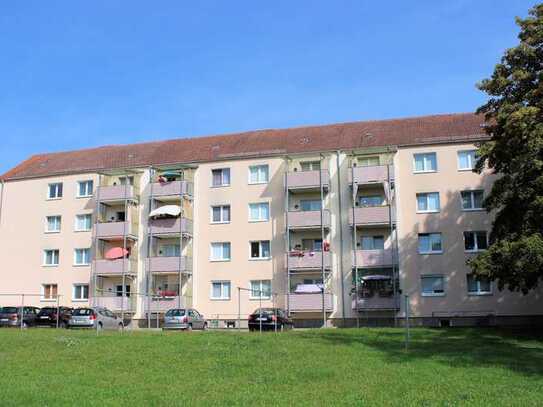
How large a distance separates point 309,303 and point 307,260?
305 centimetres

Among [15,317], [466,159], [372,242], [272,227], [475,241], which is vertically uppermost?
[466,159]

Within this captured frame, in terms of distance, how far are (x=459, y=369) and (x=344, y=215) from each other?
29.6 metres

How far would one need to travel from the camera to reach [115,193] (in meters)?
52.1

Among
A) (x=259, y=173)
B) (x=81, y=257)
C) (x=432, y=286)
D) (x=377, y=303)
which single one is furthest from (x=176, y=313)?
(x=432, y=286)

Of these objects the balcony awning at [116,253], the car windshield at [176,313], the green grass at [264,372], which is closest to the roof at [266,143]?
the balcony awning at [116,253]

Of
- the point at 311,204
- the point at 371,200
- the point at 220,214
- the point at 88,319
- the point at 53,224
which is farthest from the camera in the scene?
the point at 53,224

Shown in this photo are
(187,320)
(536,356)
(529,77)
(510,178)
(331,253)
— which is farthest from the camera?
(331,253)

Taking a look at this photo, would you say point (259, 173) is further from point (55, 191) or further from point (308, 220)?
point (55, 191)

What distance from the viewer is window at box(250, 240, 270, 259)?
4947cm

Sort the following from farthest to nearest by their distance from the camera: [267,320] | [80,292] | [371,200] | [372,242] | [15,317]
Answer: [80,292]
[371,200]
[372,242]
[15,317]
[267,320]

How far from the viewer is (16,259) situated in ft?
181

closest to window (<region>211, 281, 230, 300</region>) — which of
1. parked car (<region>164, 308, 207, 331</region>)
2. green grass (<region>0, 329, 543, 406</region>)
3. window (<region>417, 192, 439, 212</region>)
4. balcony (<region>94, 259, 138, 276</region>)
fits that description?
parked car (<region>164, 308, 207, 331</region>)

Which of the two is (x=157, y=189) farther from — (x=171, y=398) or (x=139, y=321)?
(x=171, y=398)

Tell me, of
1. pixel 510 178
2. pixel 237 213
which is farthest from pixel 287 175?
pixel 510 178
